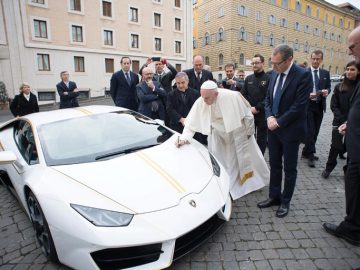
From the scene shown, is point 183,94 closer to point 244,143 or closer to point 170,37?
point 244,143

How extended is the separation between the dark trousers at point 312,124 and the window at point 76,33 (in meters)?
25.0

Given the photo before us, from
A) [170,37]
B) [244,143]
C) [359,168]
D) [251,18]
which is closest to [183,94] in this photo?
[244,143]

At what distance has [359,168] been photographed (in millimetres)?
2332

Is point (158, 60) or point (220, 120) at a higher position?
point (158, 60)

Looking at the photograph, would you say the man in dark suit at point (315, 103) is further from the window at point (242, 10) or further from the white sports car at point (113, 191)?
the window at point (242, 10)

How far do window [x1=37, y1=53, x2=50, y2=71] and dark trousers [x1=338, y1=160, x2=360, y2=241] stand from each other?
2557cm

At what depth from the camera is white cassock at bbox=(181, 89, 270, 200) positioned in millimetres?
3488

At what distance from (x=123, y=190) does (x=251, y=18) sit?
149 ft

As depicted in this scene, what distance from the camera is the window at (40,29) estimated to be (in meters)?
23.2

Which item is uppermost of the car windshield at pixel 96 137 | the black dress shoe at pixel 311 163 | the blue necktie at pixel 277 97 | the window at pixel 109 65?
the window at pixel 109 65

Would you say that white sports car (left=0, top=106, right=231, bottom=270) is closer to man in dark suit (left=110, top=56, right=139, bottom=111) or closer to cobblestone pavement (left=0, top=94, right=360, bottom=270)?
cobblestone pavement (left=0, top=94, right=360, bottom=270)

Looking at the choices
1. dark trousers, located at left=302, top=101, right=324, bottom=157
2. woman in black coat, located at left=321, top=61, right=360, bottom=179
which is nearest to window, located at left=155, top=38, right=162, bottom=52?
dark trousers, located at left=302, top=101, right=324, bottom=157

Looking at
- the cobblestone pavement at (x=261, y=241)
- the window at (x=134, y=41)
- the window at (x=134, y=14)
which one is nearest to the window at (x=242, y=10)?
the window at (x=134, y=14)

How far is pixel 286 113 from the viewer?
A: 2955 mm
